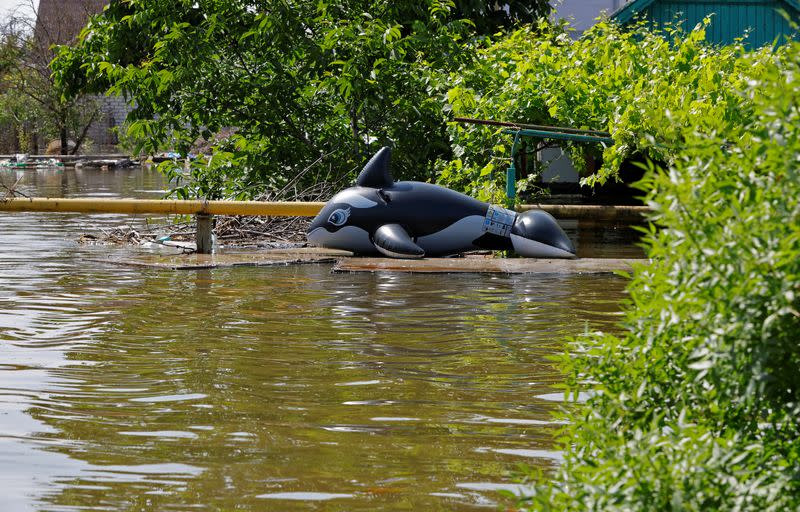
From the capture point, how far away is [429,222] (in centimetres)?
1336

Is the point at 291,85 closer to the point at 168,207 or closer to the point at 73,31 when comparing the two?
the point at 168,207

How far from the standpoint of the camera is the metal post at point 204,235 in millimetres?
14188

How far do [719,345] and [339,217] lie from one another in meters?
10.1

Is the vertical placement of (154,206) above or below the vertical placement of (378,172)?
below

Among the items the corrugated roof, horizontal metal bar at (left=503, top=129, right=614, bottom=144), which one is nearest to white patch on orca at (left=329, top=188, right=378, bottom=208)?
horizontal metal bar at (left=503, top=129, right=614, bottom=144)

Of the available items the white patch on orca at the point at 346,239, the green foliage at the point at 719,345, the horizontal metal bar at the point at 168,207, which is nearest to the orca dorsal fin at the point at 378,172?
the white patch on orca at the point at 346,239

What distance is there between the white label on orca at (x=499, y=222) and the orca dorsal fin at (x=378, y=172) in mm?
1150

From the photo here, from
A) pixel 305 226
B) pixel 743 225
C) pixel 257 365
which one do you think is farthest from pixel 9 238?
pixel 743 225

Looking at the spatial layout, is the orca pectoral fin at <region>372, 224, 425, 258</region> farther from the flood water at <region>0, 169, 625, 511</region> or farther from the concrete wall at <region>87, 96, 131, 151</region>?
the concrete wall at <region>87, 96, 131, 151</region>

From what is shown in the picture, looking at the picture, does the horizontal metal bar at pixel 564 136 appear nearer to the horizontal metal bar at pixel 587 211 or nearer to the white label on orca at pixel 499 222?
the horizontal metal bar at pixel 587 211

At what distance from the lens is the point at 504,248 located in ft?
44.2

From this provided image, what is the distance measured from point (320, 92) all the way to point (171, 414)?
12077mm

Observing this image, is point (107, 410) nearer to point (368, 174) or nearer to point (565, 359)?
point (565, 359)

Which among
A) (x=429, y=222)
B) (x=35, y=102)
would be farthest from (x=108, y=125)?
(x=429, y=222)
